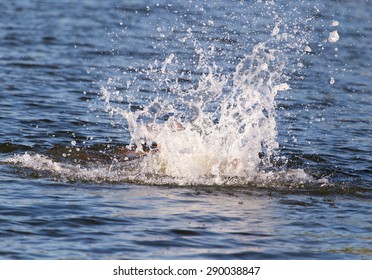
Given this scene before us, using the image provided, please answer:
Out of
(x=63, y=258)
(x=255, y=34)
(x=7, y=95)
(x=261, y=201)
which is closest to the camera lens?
(x=63, y=258)

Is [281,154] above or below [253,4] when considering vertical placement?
below

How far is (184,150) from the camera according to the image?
11.8m

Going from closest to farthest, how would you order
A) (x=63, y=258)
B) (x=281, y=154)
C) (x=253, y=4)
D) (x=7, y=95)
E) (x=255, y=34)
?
(x=63, y=258) → (x=281, y=154) → (x=7, y=95) → (x=255, y=34) → (x=253, y=4)

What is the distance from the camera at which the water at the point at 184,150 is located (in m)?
9.22

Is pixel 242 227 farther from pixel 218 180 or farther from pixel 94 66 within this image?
pixel 94 66

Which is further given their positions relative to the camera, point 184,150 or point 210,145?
point 210,145

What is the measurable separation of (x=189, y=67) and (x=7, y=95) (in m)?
3.98

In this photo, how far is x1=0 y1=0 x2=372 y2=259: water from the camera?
9219mm

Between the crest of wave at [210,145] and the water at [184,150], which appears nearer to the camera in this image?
the water at [184,150]

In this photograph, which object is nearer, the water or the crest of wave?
the water

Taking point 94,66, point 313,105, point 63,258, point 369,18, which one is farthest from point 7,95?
point 369,18

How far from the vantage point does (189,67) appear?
1819 cm

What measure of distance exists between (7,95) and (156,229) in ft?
24.8

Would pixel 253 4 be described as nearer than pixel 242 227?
No
